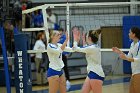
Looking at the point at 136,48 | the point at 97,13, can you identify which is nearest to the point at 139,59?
the point at 136,48

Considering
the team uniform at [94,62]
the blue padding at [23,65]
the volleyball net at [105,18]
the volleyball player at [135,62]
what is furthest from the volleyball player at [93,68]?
the volleyball net at [105,18]

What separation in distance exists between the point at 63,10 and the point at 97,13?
1541 millimetres

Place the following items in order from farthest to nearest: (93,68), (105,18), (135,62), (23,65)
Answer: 1. (105,18)
2. (23,65)
3. (93,68)
4. (135,62)

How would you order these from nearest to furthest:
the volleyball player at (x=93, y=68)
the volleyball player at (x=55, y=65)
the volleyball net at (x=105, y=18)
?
1. the volleyball player at (x=93, y=68)
2. the volleyball player at (x=55, y=65)
3. the volleyball net at (x=105, y=18)

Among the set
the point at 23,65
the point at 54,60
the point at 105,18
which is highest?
the point at 105,18

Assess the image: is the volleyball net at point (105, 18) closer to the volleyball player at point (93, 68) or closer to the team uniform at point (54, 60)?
the team uniform at point (54, 60)

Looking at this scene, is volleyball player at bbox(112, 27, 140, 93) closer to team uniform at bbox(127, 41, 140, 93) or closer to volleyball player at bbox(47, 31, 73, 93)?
team uniform at bbox(127, 41, 140, 93)

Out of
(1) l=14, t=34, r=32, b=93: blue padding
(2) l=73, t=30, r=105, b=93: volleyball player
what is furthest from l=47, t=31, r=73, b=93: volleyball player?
(1) l=14, t=34, r=32, b=93: blue padding

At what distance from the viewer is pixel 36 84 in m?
12.1

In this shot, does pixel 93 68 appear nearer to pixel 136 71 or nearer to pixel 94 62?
pixel 94 62

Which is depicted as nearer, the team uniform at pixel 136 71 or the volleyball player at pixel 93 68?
the team uniform at pixel 136 71

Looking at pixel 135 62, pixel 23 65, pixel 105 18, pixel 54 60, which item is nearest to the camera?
pixel 135 62

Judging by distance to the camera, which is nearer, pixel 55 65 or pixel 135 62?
pixel 135 62

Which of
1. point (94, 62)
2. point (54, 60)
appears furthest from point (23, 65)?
point (94, 62)
